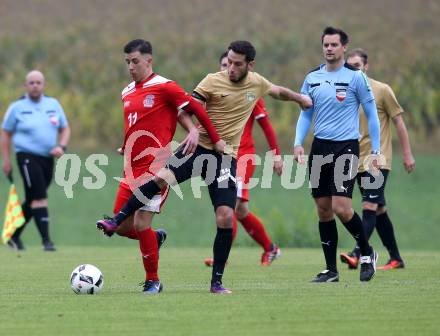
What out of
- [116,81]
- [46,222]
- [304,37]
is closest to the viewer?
[46,222]

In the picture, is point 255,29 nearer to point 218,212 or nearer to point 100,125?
point 100,125

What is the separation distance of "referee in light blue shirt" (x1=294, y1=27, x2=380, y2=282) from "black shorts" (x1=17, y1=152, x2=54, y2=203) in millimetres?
6668

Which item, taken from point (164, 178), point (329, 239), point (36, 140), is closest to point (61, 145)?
point (36, 140)

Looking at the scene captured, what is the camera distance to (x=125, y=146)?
10.4 meters

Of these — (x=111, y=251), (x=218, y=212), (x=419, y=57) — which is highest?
(x=419, y=57)

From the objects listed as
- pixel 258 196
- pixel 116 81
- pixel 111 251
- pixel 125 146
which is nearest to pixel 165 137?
pixel 125 146

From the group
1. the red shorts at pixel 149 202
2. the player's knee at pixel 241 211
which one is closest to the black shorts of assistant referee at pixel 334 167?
the red shorts at pixel 149 202

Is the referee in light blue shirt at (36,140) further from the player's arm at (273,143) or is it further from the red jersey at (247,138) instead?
the player's arm at (273,143)

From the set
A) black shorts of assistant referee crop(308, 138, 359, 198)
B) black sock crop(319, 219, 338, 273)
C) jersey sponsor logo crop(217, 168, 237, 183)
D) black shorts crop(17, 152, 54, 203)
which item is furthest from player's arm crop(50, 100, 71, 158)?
jersey sponsor logo crop(217, 168, 237, 183)

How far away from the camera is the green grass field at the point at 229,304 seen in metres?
7.82

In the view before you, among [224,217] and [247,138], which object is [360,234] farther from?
A: [247,138]

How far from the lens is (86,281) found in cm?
999

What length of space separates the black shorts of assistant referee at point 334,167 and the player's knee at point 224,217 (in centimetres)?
141

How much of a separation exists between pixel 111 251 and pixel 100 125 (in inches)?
679
